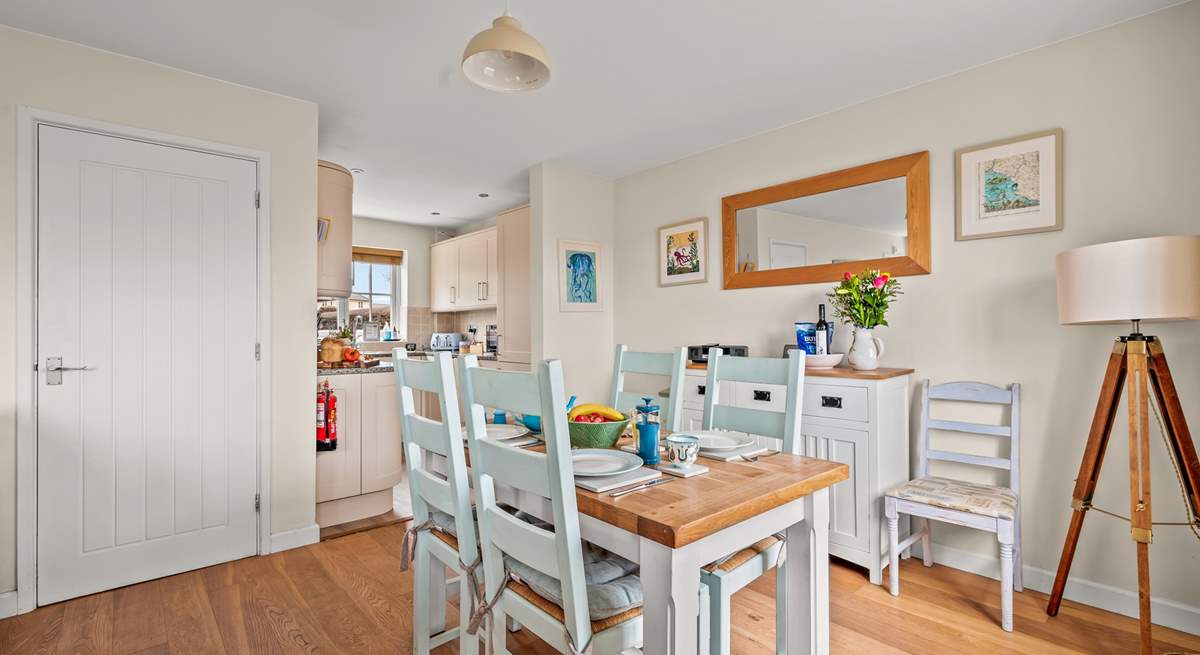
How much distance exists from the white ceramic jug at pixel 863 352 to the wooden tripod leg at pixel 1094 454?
0.86 metres

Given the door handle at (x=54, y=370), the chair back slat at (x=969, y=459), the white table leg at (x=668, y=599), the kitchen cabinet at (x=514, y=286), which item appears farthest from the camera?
the kitchen cabinet at (x=514, y=286)

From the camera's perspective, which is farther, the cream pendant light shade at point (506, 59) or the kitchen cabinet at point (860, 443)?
the kitchen cabinet at point (860, 443)

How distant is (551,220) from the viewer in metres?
4.18

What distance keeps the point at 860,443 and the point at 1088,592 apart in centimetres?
104

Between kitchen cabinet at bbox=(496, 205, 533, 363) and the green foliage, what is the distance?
2.51 m

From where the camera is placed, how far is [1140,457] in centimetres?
197

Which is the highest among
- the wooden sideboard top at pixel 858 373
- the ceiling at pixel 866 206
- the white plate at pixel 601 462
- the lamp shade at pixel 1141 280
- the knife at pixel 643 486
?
the ceiling at pixel 866 206

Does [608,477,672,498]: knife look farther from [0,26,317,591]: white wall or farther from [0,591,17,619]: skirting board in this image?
[0,591,17,619]: skirting board

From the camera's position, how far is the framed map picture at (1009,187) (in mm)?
2408

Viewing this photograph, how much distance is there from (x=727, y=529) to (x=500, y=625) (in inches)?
25.7

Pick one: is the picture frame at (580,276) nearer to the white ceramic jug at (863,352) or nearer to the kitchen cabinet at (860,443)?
the kitchen cabinet at (860,443)

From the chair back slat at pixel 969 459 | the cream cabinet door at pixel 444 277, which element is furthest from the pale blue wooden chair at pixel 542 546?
the cream cabinet door at pixel 444 277

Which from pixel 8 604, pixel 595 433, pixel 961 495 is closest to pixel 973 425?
pixel 961 495

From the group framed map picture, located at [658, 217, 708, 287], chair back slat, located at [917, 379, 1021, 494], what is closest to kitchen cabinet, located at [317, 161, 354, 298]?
framed map picture, located at [658, 217, 708, 287]
